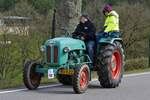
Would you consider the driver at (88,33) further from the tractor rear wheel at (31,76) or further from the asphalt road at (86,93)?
the tractor rear wheel at (31,76)

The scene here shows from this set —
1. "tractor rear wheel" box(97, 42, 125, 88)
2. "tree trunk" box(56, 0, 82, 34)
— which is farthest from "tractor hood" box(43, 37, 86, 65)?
"tree trunk" box(56, 0, 82, 34)

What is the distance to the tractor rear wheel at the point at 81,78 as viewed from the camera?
13.0 m

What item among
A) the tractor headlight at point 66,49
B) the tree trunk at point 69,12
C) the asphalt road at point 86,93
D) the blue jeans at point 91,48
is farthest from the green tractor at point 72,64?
the tree trunk at point 69,12

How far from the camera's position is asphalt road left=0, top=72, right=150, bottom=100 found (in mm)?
12359

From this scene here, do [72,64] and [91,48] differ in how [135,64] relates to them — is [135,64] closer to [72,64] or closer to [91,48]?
[91,48]

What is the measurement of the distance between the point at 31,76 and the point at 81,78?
4.35 feet

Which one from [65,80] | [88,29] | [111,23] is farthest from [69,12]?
[88,29]

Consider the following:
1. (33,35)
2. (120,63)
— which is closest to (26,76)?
(120,63)

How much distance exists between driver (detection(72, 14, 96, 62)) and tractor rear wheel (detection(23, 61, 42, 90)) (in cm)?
153

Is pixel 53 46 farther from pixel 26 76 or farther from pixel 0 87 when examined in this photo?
pixel 0 87

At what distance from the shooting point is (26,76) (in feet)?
44.4

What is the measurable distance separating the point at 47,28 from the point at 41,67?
1356 cm

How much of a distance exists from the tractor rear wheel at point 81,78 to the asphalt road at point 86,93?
160mm

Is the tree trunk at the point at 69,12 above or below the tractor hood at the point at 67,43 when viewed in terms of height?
above
